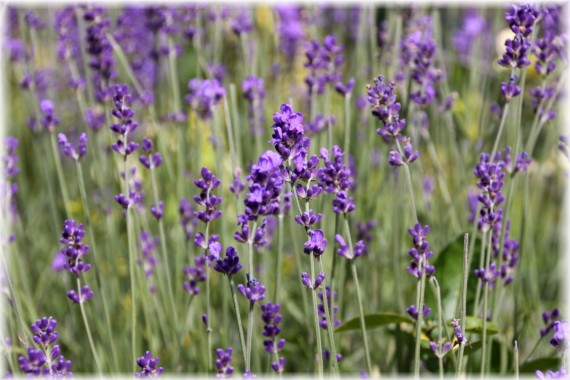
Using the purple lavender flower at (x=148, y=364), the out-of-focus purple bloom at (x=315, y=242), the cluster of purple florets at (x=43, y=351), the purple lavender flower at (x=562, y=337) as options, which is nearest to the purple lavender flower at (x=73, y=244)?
the cluster of purple florets at (x=43, y=351)

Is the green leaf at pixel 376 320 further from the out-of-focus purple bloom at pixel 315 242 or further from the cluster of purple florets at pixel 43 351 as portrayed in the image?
the cluster of purple florets at pixel 43 351

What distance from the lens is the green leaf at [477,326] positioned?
164 centimetres

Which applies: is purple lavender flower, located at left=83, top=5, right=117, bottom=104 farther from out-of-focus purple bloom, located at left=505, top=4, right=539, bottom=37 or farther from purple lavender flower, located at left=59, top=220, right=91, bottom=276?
out-of-focus purple bloom, located at left=505, top=4, right=539, bottom=37

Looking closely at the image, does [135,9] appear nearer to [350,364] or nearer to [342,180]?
[350,364]

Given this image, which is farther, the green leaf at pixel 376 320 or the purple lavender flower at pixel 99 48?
the purple lavender flower at pixel 99 48

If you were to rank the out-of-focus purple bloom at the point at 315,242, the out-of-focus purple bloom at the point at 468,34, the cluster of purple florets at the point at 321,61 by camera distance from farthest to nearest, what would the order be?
the out-of-focus purple bloom at the point at 468,34 < the cluster of purple florets at the point at 321,61 < the out-of-focus purple bloom at the point at 315,242

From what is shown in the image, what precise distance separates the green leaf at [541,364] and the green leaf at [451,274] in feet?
0.56

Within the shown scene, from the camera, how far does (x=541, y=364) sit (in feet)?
5.83

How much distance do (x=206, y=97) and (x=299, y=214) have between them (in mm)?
535

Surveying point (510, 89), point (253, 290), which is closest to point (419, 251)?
point (253, 290)

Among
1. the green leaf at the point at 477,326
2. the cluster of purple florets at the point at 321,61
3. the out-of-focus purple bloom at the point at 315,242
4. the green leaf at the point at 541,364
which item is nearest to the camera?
the out-of-focus purple bloom at the point at 315,242

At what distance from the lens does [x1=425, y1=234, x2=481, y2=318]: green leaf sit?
1.83 meters

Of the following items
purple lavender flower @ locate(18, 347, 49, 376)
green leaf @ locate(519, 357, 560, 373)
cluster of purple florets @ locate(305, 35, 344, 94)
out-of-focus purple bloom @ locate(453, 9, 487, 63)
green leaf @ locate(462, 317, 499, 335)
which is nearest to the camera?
purple lavender flower @ locate(18, 347, 49, 376)

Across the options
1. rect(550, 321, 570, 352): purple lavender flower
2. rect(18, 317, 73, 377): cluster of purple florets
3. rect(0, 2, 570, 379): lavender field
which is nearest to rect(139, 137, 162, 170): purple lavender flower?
rect(0, 2, 570, 379): lavender field
